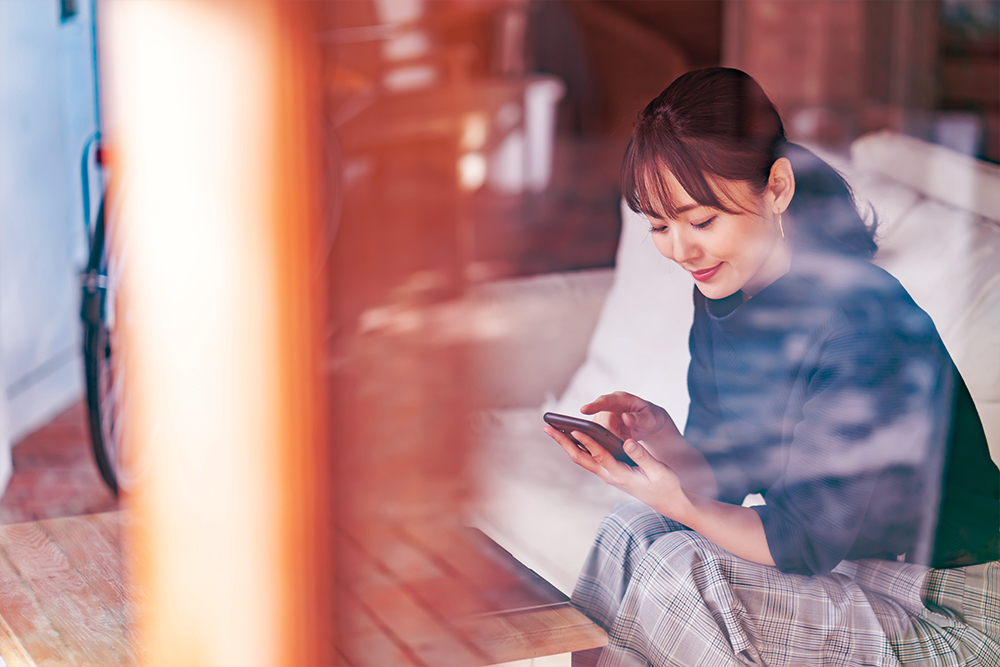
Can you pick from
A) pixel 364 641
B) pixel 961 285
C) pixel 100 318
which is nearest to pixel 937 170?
pixel 961 285

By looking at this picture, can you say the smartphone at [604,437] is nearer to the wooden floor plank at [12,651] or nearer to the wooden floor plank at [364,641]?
the wooden floor plank at [364,641]

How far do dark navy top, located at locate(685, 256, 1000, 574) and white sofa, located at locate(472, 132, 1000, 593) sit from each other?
0.09ft

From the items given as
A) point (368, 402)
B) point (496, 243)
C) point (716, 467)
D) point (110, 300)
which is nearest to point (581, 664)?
point (716, 467)

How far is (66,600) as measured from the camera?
0.73 m

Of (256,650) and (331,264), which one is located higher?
(331,264)

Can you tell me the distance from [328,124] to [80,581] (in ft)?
1.87

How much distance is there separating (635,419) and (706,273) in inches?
5.3

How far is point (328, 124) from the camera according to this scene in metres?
0.45

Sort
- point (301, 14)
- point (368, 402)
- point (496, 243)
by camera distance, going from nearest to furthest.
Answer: point (301, 14), point (368, 402), point (496, 243)

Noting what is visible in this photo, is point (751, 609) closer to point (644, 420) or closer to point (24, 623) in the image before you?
point (644, 420)

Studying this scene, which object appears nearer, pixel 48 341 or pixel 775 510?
pixel 775 510

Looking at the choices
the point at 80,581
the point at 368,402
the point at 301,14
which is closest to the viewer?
the point at 301,14

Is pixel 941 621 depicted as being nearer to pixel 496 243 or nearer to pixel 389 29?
pixel 389 29

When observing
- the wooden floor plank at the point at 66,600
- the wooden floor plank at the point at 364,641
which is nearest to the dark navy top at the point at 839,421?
the wooden floor plank at the point at 364,641
